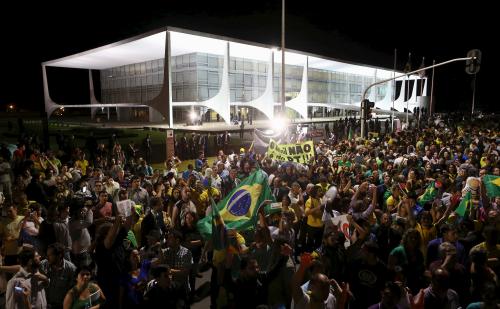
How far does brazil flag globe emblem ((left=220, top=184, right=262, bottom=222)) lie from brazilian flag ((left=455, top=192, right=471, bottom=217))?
134 inches

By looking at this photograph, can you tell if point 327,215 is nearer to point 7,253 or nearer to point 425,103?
point 7,253

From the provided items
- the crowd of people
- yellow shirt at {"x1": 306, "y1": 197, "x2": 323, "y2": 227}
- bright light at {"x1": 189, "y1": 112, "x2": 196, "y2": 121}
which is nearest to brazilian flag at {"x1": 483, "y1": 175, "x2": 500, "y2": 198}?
the crowd of people

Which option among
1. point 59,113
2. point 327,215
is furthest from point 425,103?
point 59,113

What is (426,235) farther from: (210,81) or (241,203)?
(210,81)

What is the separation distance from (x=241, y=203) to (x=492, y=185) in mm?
4909

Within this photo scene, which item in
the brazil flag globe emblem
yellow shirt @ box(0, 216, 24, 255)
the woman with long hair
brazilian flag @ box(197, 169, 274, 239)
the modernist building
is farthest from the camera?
the modernist building

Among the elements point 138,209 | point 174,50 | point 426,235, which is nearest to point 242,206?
point 138,209


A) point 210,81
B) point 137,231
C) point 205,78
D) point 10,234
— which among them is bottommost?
point 137,231

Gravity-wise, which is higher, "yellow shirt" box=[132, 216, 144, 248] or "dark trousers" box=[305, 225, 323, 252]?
"yellow shirt" box=[132, 216, 144, 248]

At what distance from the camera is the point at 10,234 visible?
5758 mm

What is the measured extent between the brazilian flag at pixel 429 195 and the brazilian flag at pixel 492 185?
90 cm

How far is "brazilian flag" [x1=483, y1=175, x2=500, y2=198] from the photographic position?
290 inches

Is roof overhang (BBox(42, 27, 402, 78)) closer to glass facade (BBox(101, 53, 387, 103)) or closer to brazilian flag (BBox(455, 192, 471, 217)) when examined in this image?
glass facade (BBox(101, 53, 387, 103))

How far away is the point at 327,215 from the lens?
7.13 metres
